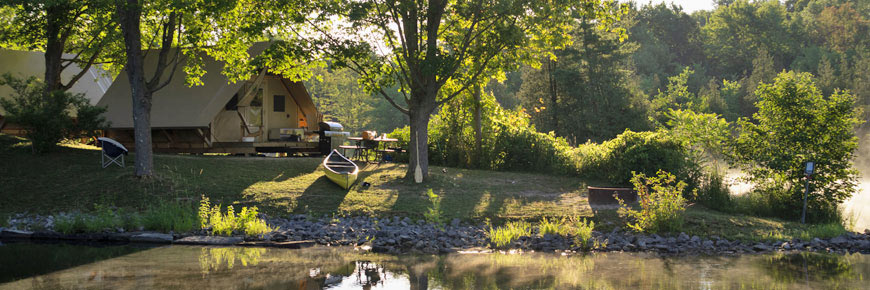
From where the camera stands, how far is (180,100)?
20.3 metres

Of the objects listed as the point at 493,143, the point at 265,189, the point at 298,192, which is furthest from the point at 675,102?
the point at 265,189

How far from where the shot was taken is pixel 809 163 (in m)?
12.1

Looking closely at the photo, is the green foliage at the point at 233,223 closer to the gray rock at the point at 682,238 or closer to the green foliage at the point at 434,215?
the green foliage at the point at 434,215

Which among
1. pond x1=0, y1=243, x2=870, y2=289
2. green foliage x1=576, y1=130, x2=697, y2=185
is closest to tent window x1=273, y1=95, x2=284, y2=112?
green foliage x1=576, y1=130, x2=697, y2=185

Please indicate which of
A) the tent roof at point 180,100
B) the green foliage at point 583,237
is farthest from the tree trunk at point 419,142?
the tent roof at point 180,100

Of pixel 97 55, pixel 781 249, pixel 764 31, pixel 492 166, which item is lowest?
pixel 781 249

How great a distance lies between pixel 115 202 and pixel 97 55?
9745 mm

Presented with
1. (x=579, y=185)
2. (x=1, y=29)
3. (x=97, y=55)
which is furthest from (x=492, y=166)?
(x=1, y=29)

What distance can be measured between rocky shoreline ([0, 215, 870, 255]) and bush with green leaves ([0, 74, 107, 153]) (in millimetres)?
5224

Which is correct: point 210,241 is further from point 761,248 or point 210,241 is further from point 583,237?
point 761,248

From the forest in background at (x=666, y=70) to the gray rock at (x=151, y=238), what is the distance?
10.8 metres

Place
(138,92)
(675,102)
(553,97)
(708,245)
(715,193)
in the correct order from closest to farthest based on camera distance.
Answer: (708,245) < (715,193) < (138,92) < (553,97) < (675,102)

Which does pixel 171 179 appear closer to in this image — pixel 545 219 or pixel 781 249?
pixel 545 219

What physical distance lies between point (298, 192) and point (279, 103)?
948 centimetres
